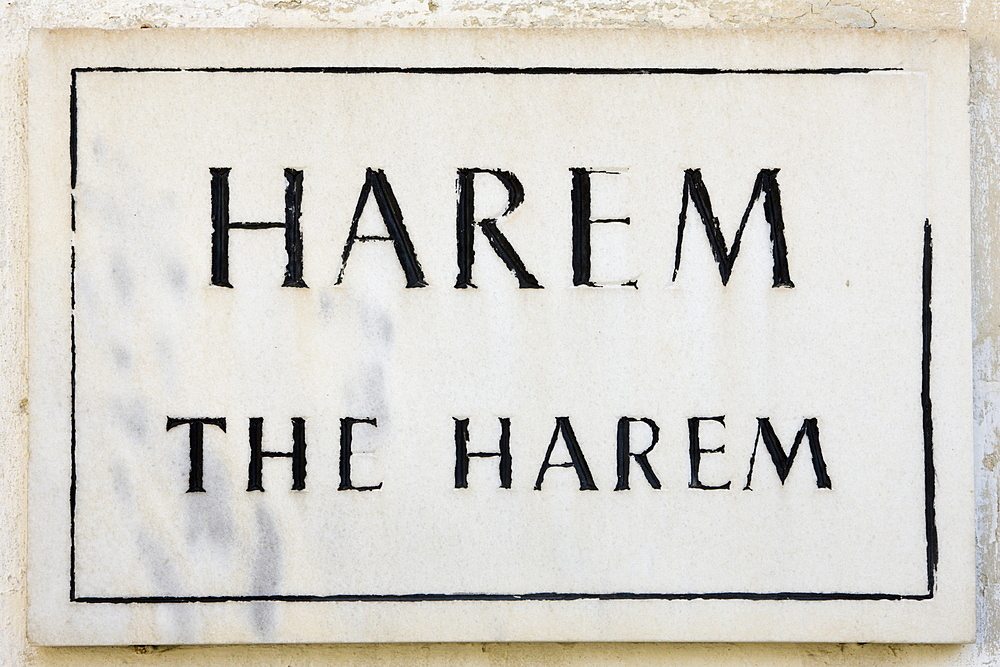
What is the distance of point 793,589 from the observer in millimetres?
1159

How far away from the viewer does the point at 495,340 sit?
1171mm

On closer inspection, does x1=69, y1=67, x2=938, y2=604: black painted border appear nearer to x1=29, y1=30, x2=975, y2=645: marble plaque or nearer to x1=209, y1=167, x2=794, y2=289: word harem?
x1=29, y1=30, x2=975, y2=645: marble plaque

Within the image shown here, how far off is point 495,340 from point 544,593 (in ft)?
1.09

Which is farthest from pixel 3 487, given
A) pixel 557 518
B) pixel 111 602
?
pixel 557 518

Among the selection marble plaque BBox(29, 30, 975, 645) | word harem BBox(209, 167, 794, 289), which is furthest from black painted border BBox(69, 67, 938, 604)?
word harem BBox(209, 167, 794, 289)

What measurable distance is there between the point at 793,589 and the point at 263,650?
701mm

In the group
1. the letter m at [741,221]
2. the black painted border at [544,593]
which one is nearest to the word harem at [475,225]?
the letter m at [741,221]

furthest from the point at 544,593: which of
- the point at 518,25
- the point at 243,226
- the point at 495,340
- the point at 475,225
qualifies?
the point at 518,25

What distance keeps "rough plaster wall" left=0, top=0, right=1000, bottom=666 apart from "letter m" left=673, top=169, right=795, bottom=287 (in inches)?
8.9

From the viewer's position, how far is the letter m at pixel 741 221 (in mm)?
1175

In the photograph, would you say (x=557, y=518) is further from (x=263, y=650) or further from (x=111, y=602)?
(x=111, y=602)

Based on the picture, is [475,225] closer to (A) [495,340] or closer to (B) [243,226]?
(A) [495,340]

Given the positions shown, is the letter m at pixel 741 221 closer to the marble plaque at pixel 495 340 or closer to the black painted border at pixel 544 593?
the marble plaque at pixel 495 340

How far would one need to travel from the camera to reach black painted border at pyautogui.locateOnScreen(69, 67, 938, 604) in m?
1.15
